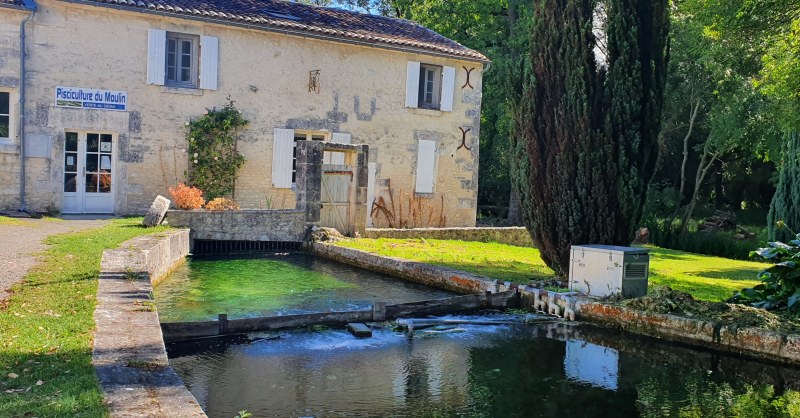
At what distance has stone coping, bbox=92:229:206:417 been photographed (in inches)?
141

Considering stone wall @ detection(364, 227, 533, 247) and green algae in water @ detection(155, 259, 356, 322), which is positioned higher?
stone wall @ detection(364, 227, 533, 247)

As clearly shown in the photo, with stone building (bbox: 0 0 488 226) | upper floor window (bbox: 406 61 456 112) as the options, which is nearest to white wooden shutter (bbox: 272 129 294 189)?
stone building (bbox: 0 0 488 226)

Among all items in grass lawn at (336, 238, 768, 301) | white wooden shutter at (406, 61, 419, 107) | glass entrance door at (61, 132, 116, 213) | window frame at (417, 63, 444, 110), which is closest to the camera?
grass lawn at (336, 238, 768, 301)

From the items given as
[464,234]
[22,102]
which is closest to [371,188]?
[464,234]

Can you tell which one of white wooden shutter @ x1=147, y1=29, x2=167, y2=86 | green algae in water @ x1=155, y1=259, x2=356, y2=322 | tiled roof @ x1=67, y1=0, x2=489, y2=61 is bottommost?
green algae in water @ x1=155, y1=259, x2=356, y2=322

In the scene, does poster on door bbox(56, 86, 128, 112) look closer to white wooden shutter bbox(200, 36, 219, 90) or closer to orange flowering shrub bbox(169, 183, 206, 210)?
white wooden shutter bbox(200, 36, 219, 90)

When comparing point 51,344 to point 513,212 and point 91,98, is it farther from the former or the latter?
point 513,212

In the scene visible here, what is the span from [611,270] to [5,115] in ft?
42.1

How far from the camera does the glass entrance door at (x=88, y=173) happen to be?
1510cm

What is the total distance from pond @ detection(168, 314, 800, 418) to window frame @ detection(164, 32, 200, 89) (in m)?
10.8

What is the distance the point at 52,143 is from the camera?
14.8m

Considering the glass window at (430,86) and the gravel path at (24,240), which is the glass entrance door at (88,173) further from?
the glass window at (430,86)

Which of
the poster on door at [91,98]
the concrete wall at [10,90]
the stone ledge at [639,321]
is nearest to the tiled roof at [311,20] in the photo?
the concrete wall at [10,90]

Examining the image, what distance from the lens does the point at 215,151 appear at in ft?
53.2
